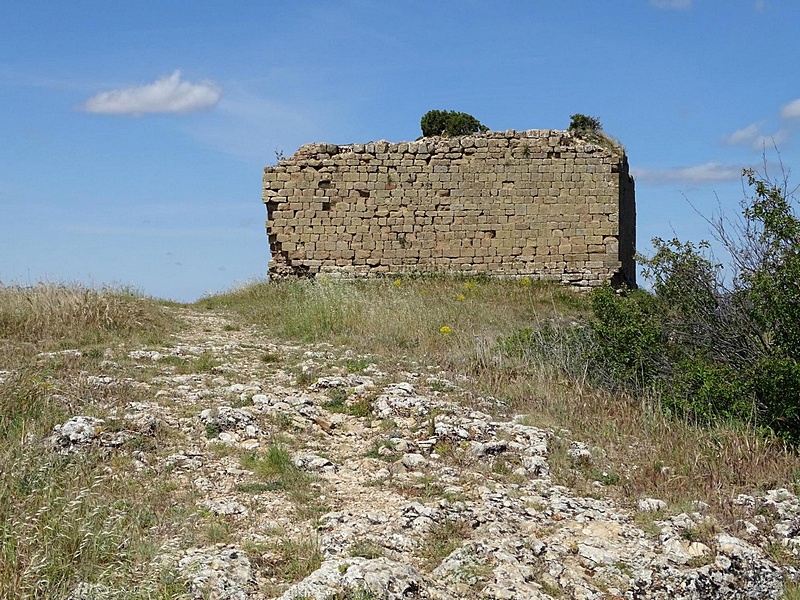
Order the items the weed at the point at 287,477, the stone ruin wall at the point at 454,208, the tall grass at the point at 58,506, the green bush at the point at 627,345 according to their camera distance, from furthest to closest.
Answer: the stone ruin wall at the point at 454,208 < the green bush at the point at 627,345 < the weed at the point at 287,477 < the tall grass at the point at 58,506

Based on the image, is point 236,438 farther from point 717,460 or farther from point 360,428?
point 717,460

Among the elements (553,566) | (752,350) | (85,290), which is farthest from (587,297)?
(553,566)

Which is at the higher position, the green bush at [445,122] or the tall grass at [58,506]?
the green bush at [445,122]

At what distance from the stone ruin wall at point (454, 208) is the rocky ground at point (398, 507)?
8.89 metres

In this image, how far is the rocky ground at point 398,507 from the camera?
376cm

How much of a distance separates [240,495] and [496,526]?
1556 mm

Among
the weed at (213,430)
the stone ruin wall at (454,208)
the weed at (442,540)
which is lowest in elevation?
the weed at (442,540)

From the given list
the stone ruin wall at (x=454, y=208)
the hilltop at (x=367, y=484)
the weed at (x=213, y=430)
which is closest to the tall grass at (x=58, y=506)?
the hilltop at (x=367, y=484)

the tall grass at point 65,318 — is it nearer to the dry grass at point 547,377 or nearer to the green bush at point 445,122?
the dry grass at point 547,377

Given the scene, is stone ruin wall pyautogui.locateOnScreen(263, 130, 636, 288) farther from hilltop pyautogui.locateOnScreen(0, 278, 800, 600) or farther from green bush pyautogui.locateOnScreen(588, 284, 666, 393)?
green bush pyautogui.locateOnScreen(588, 284, 666, 393)

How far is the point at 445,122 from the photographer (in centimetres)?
2373

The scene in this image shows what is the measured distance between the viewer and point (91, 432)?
5.33m

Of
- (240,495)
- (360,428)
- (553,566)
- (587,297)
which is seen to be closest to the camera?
(553,566)

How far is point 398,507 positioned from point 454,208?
458 inches
